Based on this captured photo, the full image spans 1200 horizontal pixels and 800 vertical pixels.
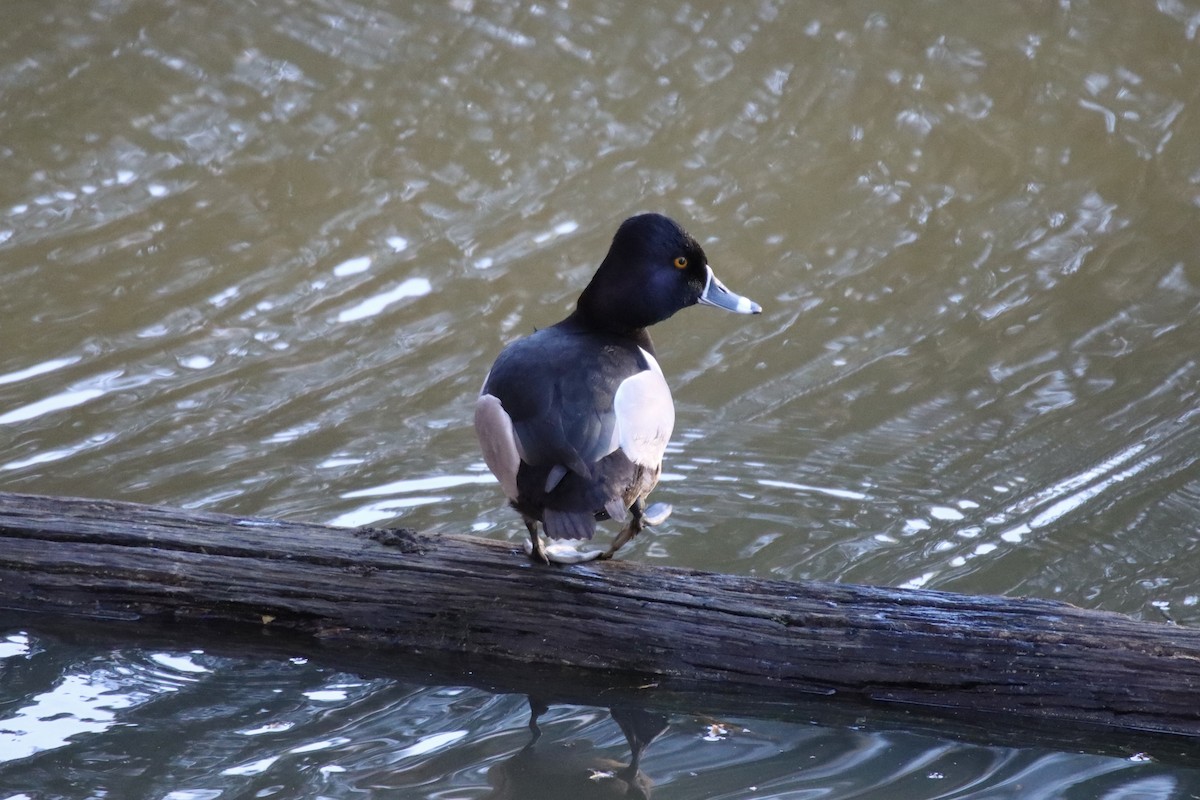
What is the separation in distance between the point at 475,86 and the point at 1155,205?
347 cm

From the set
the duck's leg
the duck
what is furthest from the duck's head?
the duck's leg

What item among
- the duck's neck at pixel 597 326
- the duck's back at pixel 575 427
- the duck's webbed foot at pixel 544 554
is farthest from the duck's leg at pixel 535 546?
the duck's neck at pixel 597 326

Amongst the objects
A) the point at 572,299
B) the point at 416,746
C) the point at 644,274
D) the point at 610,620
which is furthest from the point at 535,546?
the point at 572,299

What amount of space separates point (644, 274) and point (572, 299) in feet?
8.21

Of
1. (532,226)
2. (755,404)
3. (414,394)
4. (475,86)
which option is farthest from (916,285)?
(475,86)

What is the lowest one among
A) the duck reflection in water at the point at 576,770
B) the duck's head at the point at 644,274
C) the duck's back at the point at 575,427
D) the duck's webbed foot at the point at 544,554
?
the duck reflection in water at the point at 576,770

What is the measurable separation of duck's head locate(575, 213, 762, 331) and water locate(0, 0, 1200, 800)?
0.92m

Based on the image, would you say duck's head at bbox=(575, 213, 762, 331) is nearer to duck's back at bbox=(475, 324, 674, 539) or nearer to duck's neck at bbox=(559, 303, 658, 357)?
duck's neck at bbox=(559, 303, 658, 357)

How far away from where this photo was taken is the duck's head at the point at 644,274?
327 centimetres

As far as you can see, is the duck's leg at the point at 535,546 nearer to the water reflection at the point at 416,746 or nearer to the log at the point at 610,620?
the log at the point at 610,620

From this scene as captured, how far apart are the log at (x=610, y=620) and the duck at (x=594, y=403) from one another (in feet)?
0.60

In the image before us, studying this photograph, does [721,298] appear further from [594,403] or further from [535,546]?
[535,546]

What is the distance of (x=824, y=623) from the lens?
9.61 ft

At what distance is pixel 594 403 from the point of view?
2.91 meters
